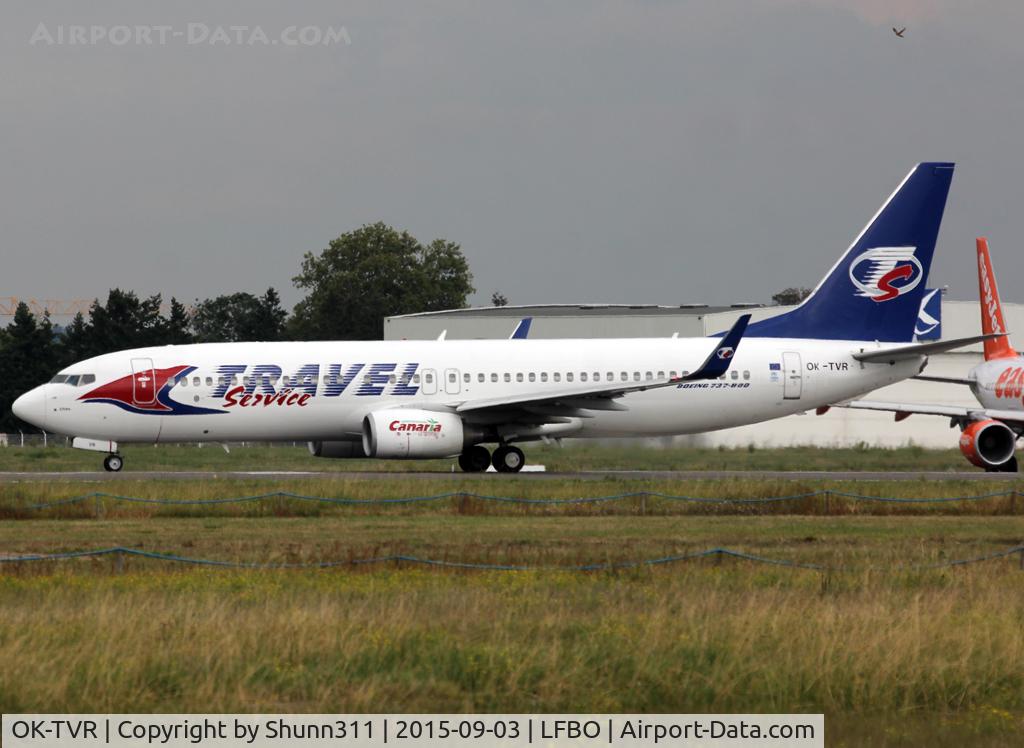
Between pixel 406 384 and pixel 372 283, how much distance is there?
78642mm

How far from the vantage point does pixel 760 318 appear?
202 ft

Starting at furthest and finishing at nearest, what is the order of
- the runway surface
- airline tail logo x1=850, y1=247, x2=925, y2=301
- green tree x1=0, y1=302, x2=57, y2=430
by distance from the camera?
green tree x1=0, y1=302, x2=57, y2=430, airline tail logo x1=850, y1=247, x2=925, y2=301, the runway surface

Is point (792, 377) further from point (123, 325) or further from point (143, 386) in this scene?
point (123, 325)

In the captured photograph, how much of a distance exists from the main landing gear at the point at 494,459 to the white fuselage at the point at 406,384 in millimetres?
1330

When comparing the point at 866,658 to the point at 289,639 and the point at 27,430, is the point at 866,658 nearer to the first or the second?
the point at 289,639

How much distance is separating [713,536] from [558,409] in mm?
13757

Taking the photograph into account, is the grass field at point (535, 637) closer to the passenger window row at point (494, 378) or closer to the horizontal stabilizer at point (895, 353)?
the passenger window row at point (494, 378)

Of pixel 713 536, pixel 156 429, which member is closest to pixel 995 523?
pixel 713 536

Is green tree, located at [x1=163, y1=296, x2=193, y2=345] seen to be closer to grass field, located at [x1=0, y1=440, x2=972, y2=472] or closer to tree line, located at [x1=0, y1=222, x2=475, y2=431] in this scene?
tree line, located at [x1=0, y1=222, x2=475, y2=431]

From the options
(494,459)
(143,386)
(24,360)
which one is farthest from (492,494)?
(24,360)

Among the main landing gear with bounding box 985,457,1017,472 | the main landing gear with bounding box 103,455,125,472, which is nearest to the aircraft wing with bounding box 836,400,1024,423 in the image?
the main landing gear with bounding box 985,457,1017,472

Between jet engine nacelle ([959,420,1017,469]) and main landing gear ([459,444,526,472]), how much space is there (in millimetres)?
11724

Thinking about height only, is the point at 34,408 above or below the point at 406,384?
below

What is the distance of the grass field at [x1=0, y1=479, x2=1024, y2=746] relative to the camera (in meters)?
10.9
